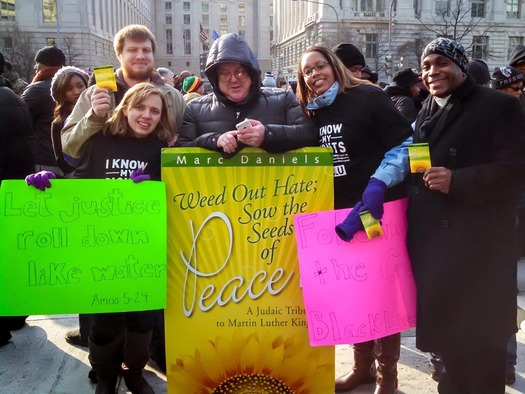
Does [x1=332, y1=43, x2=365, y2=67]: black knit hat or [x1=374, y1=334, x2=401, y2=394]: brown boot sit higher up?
[x1=332, y1=43, x2=365, y2=67]: black knit hat

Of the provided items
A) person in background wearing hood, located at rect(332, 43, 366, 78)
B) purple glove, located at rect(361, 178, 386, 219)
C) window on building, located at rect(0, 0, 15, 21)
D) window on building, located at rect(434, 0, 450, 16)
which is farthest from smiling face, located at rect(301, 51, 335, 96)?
window on building, located at rect(434, 0, 450, 16)

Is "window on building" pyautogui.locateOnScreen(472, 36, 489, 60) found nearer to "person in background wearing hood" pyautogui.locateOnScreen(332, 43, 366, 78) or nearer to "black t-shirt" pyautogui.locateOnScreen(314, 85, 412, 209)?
"person in background wearing hood" pyautogui.locateOnScreen(332, 43, 366, 78)

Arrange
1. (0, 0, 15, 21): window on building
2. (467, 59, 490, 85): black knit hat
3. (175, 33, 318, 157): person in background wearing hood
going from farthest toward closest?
1. (0, 0, 15, 21): window on building
2. (467, 59, 490, 85): black knit hat
3. (175, 33, 318, 157): person in background wearing hood

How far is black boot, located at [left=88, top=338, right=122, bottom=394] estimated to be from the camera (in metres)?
2.91

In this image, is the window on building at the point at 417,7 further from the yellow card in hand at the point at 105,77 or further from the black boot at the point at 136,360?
the black boot at the point at 136,360

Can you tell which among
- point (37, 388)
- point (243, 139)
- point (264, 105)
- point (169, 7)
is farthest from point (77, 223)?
point (169, 7)

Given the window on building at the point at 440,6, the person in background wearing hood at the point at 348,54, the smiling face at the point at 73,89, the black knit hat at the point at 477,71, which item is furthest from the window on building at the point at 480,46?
the smiling face at the point at 73,89

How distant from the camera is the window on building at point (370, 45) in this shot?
5932 cm

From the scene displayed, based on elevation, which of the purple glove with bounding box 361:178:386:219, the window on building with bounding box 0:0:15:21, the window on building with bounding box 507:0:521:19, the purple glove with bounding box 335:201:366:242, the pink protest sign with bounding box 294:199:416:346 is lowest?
the pink protest sign with bounding box 294:199:416:346

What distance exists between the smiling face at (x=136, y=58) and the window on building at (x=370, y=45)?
58770 millimetres

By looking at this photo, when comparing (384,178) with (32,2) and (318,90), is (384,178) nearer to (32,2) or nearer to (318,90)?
(318,90)

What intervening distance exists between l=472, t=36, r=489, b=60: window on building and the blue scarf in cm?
6360

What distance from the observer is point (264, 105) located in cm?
284

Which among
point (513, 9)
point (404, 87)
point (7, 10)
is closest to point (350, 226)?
point (404, 87)
